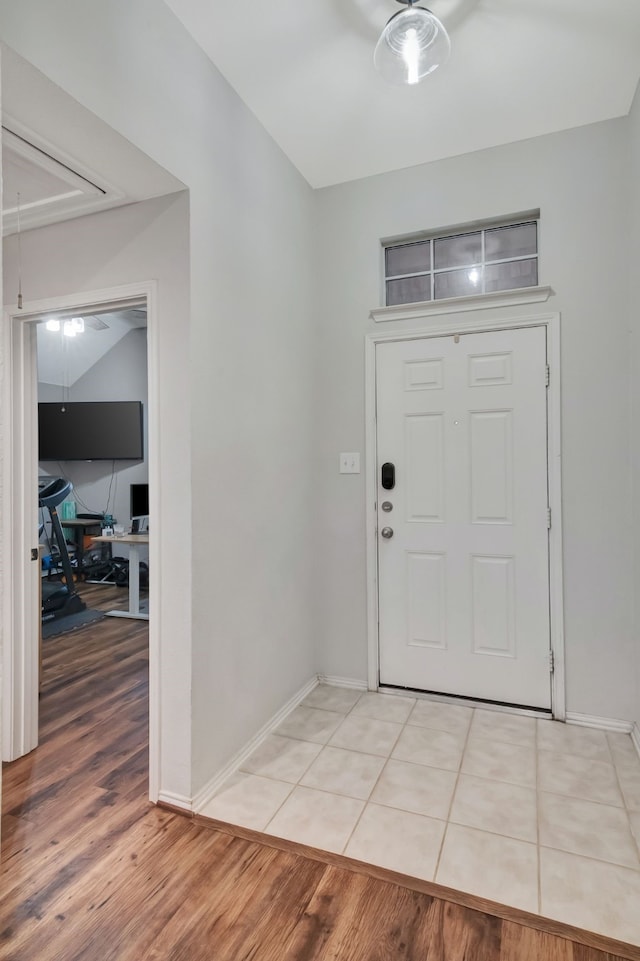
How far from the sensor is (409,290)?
2.89 m

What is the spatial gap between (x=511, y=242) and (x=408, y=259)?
0.54 m

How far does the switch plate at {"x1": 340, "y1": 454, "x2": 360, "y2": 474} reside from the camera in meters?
2.94

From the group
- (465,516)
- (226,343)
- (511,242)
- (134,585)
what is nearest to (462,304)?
(511,242)

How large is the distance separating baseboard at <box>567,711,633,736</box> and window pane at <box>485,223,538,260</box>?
233 cm

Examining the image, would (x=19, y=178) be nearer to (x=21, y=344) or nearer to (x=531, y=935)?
(x=21, y=344)

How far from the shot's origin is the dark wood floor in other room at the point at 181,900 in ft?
4.49

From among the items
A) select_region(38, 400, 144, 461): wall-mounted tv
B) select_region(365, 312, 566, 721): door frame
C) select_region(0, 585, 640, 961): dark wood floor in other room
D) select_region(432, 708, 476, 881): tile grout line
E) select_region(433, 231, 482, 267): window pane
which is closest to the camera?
select_region(0, 585, 640, 961): dark wood floor in other room

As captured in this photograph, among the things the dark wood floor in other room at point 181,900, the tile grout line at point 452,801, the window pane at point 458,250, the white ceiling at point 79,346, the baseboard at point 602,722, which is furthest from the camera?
the white ceiling at point 79,346

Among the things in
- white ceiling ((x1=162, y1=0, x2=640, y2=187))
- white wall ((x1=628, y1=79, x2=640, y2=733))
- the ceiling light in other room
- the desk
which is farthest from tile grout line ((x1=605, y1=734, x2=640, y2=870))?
the ceiling light in other room

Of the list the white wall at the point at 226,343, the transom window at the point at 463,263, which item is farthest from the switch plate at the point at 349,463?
the transom window at the point at 463,263

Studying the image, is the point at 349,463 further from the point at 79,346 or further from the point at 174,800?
the point at 79,346

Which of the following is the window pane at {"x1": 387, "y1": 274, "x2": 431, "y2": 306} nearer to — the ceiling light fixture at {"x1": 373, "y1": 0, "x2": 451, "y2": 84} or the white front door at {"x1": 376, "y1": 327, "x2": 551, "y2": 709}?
the white front door at {"x1": 376, "y1": 327, "x2": 551, "y2": 709}

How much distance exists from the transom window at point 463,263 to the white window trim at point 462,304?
8cm

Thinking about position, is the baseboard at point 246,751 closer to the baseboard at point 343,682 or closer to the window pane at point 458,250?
the baseboard at point 343,682
